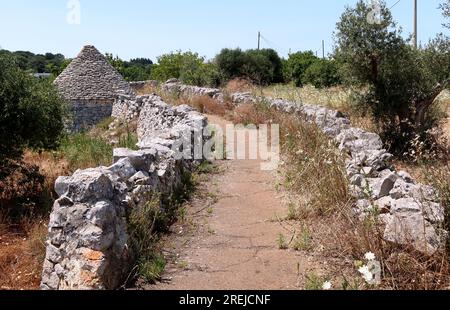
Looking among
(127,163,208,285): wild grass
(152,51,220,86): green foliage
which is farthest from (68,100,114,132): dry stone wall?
(127,163,208,285): wild grass

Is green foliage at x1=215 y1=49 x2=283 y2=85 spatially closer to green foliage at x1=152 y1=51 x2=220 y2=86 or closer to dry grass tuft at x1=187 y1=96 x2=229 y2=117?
green foliage at x1=152 y1=51 x2=220 y2=86

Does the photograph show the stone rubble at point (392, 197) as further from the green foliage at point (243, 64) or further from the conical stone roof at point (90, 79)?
the green foliage at point (243, 64)

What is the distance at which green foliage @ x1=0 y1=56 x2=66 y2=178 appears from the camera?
8148 mm

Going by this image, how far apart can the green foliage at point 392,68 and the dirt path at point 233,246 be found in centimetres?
501

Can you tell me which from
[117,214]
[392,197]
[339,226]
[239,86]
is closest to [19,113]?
[117,214]

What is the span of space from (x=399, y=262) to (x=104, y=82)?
20240 millimetres

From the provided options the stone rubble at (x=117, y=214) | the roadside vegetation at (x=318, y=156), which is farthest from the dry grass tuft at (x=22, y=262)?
the stone rubble at (x=117, y=214)

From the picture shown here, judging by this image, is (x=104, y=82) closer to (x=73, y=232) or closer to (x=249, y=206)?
(x=249, y=206)

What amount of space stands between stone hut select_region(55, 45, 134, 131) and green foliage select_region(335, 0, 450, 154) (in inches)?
520

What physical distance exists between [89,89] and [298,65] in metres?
17.8

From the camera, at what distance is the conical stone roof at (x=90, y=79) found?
70.5ft

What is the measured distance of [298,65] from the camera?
3459 centimetres

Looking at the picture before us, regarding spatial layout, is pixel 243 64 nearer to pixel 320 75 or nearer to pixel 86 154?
pixel 320 75

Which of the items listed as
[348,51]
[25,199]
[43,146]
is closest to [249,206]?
[25,199]
